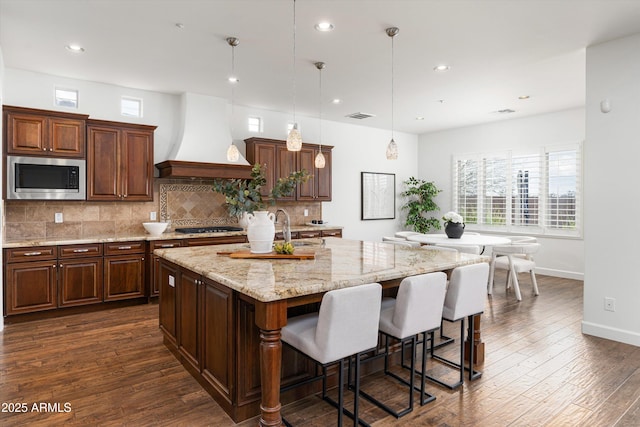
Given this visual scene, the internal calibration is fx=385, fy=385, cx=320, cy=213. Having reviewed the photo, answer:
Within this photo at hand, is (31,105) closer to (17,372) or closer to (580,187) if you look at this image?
(17,372)

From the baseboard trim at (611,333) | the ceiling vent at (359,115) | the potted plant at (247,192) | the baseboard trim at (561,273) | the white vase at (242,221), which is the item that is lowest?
the baseboard trim at (611,333)

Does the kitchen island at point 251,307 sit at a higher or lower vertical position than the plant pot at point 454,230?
lower

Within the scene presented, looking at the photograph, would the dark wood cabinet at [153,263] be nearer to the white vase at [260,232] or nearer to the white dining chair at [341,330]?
the white vase at [260,232]

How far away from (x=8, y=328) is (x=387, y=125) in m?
6.77

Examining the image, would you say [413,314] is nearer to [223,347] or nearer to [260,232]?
[223,347]

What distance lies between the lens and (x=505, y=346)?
11.6 ft

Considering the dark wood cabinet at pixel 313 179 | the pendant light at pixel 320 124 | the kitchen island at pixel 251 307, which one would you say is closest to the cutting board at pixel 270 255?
the kitchen island at pixel 251 307

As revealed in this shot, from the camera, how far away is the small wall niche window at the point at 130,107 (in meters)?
5.29

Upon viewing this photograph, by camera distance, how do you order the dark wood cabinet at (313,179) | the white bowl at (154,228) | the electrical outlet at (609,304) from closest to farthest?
the electrical outlet at (609,304), the white bowl at (154,228), the dark wood cabinet at (313,179)

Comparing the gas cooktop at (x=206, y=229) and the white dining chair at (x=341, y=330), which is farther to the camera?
the gas cooktop at (x=206, y=229)

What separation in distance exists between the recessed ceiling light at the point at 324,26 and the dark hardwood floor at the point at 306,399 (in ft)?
9.82

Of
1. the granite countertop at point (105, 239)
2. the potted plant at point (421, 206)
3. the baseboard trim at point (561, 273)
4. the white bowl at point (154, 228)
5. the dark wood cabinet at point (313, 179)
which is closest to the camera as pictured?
the granite countertop at point (105, 239)

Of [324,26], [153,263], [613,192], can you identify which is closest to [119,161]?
[153,263]

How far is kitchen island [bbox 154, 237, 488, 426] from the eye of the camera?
2078mm
